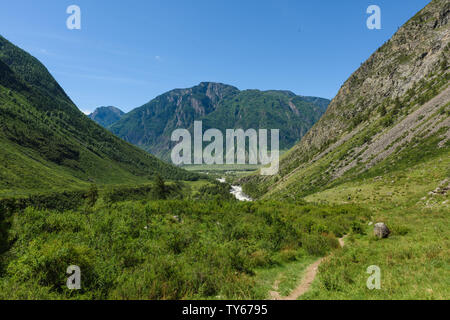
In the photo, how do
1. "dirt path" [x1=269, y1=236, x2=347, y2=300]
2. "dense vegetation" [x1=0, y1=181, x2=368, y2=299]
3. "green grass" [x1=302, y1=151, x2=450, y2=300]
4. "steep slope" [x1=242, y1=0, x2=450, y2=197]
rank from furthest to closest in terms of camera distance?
"steep slope" [x1=242, y1=0, x2=450, y2=197]
"dirt path" [x1=269, y1=236, x2=347, y2=300]
"dense vegetation" [x1=0, y1=181, x2=368, y2=299]
"green grass" [x1=302, y1=151, x2=450, y2=300]

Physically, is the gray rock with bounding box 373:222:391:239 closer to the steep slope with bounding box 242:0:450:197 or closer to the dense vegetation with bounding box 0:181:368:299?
the dense vegetation with bounding box 0:181:368:299

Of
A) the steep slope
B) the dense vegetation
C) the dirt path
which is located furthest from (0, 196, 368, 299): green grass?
the steep slope

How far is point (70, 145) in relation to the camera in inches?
7741

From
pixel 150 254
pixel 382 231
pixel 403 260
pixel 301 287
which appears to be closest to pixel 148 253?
pixel 150 254

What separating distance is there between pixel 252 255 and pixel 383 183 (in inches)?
1547

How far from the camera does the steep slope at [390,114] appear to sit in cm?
5516

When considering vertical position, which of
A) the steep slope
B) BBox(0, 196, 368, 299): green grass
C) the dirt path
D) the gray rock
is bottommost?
the dirt path

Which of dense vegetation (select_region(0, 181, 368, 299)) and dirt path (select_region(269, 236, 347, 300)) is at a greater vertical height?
dense vegetation (select_region(0, 181, 368, 299))

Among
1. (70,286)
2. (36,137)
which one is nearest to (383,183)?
(70,286)

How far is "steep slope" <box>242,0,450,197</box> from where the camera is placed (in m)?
55.2

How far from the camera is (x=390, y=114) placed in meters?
86.1

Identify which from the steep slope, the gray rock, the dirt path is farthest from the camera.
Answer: the steep slope

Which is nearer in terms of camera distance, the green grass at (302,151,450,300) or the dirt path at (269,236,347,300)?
the green grass at (302,151,450,300)

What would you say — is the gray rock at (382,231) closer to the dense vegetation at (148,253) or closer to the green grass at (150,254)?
the dense vegetation at (148,253)
